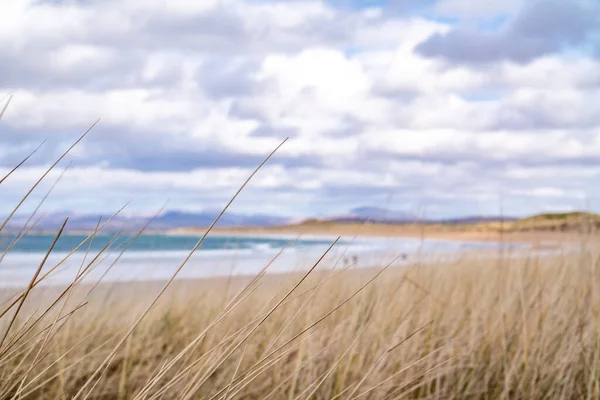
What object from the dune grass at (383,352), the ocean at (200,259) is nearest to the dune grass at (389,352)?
the dune grass at (383,352)

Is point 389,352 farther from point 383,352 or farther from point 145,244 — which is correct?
point 145,244

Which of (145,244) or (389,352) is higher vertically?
(389,352)

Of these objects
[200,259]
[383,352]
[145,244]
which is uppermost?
[383,352]

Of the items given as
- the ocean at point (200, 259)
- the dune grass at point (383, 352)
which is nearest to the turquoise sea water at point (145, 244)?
the ocean at point (200, 259)

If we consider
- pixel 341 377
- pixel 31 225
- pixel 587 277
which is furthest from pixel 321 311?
pixel 31 225

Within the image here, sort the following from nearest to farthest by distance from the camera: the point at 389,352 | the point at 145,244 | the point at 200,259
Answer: the point at 389,352 → the point at 200,259 → the point at 145,244

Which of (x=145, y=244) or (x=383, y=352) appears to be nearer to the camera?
(x=383, y=352)

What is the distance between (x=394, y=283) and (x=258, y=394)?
3.69ft

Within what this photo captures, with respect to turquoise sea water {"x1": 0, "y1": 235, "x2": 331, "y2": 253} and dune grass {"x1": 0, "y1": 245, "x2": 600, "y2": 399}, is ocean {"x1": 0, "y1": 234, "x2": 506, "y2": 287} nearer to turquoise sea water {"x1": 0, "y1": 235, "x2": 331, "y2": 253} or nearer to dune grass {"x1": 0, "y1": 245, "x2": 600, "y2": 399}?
turquoise sea water {"x1": 0, "y1": 235, "x2": 331, "y2": 253}

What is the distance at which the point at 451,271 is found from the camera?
4516mm

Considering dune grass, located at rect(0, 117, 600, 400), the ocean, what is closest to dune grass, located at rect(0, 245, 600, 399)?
dune grass, located at rect(0, 117, 600, 400)

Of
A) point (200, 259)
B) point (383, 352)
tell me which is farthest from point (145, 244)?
point (383, 352)

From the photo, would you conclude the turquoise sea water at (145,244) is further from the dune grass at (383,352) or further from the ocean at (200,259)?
the dune grass at (383,352)

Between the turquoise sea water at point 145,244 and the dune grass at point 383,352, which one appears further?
the dune grass at point 383,352
